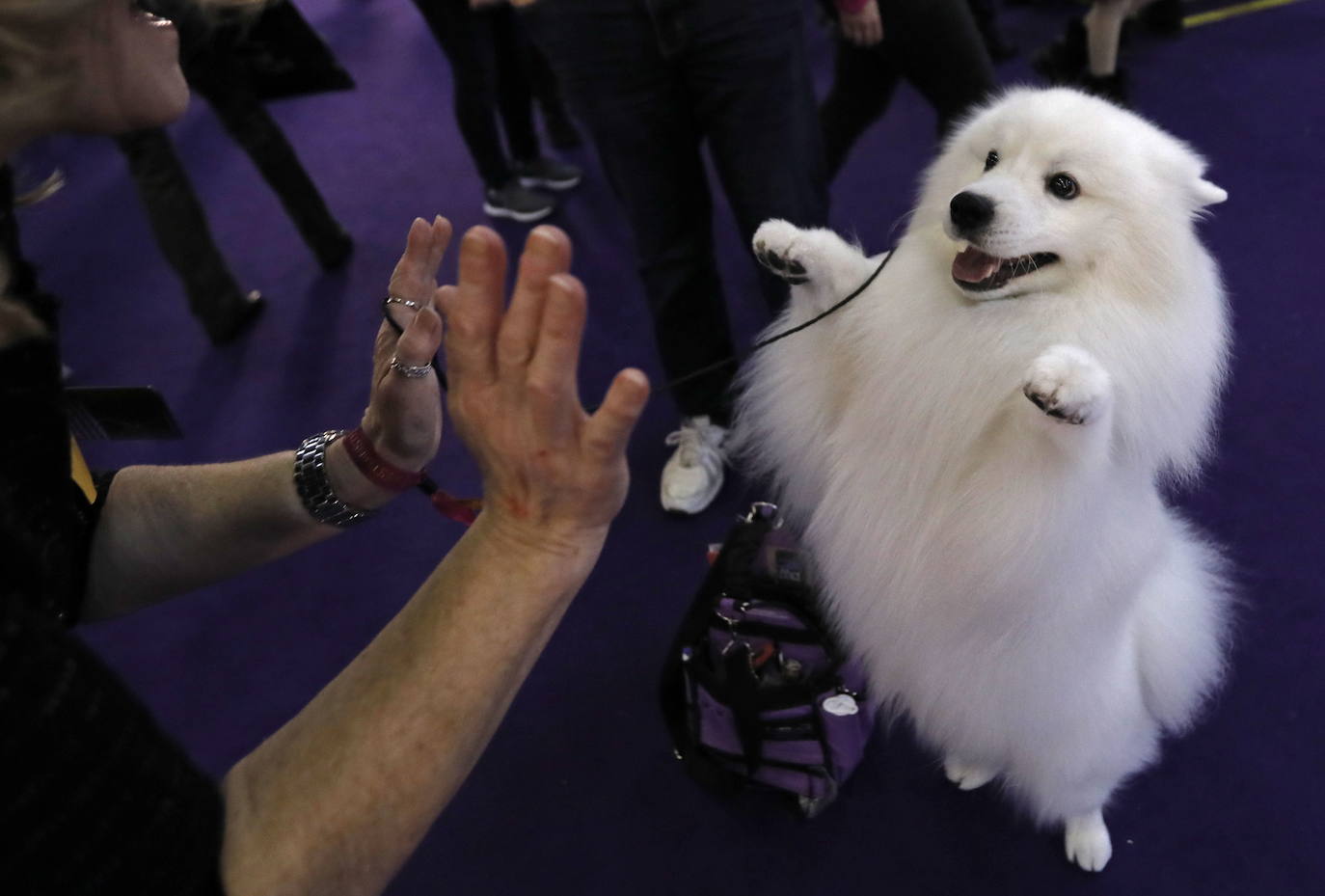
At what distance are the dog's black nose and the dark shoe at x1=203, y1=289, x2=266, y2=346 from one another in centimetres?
251

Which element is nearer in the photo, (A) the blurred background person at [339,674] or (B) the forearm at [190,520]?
(A) the blurred background person at [339,674]

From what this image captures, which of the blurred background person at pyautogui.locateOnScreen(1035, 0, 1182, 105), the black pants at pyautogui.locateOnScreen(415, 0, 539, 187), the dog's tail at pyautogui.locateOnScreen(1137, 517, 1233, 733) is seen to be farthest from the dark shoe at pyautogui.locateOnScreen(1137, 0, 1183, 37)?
the dog's tail at pyautogui.locateOnScreen(1137, 517, 1233, 733)

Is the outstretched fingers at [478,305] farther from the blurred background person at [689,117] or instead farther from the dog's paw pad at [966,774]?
the dog's paw pad at [966,774]

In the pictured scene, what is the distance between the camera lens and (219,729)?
1.73m

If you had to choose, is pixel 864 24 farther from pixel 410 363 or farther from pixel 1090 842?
pixel 1090 842

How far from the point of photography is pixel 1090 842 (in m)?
1.28

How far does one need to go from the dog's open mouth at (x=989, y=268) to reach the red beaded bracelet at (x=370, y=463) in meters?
0.74

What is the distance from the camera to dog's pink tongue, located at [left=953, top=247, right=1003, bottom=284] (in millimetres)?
930

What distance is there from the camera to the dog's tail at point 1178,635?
1.08m

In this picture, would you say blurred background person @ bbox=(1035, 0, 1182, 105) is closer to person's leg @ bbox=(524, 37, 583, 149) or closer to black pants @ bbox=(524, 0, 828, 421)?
black pants @ bbox=(524, 0, 828, 421)

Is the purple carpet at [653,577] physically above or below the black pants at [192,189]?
below

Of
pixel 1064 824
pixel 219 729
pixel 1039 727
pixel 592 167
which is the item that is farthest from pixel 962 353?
pixel 592 167

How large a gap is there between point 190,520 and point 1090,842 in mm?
1390

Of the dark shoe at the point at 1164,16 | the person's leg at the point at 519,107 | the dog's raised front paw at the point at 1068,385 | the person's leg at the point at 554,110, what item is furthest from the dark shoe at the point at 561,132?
the dog's raised front paw at the point at 1068,385
